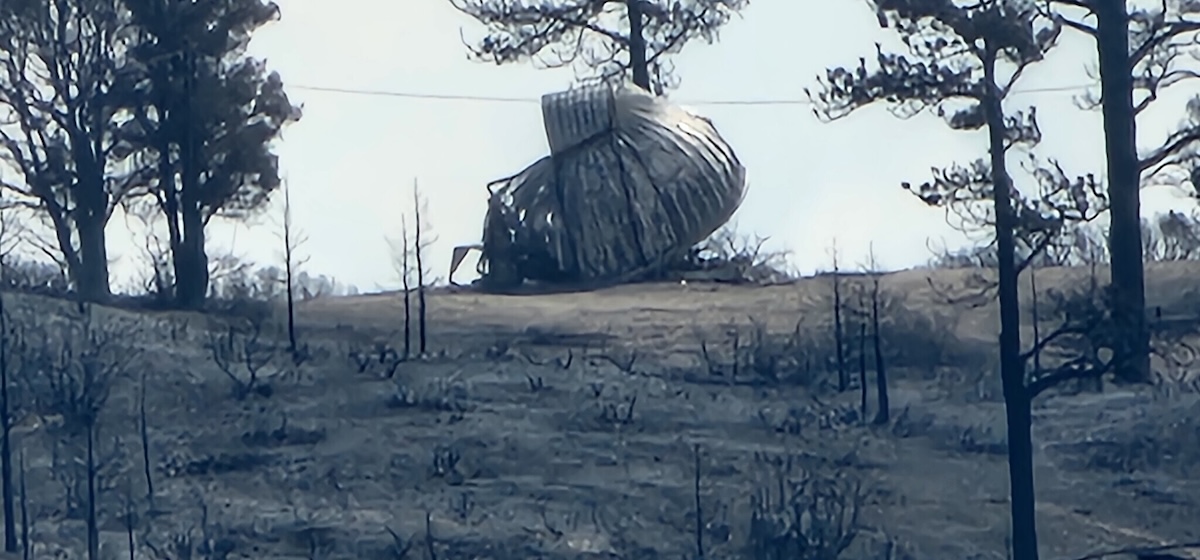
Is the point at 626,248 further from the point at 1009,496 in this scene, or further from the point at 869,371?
the point at 1009,496

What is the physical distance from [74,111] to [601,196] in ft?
23.6

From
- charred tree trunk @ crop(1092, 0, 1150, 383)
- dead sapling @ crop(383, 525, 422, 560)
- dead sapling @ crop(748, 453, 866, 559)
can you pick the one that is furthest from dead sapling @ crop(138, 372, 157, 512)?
charred tree trunk @ crop(1092, 0, 1150, 383)

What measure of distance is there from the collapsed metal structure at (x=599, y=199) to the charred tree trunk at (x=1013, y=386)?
10.1 metres

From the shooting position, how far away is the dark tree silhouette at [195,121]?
39.3m

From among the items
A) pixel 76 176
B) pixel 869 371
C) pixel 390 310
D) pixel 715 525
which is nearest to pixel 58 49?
pixel 76 176

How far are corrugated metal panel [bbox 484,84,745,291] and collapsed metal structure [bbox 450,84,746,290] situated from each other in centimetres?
1

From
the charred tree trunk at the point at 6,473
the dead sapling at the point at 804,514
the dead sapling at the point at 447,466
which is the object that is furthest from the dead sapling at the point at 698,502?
the charred tree trunk at the point at 6,473

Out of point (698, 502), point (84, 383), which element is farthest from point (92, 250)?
point (698, 502)

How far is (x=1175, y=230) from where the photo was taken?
3525 centimetres

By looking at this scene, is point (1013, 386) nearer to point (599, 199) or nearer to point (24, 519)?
point (24, 519)

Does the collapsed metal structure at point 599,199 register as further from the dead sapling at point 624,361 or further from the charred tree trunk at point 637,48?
the dead sapling at point 624,361

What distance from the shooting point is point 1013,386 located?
1057 inches

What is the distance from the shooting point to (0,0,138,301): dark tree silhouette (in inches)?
1580

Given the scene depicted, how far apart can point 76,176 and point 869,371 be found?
12361 millimetres
